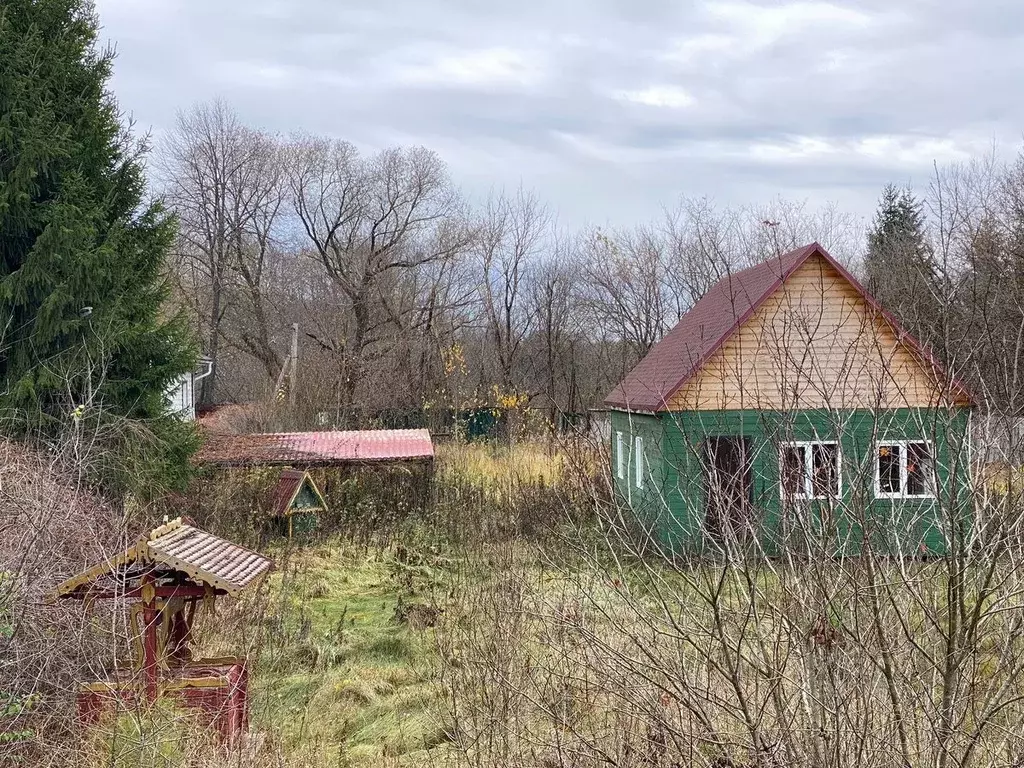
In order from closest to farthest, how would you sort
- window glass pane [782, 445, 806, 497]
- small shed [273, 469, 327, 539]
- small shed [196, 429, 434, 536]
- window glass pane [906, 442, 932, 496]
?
window glass pane [906, 442, 932, 496] < window glass pane [782, 445, 806, 497] < small shed [273, 469, 327, 539] < small shed [196, 429, 434, 536]

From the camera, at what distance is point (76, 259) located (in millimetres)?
11430

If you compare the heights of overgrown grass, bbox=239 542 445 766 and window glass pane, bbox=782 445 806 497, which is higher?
window glass pane, bbox=782 445 806 497

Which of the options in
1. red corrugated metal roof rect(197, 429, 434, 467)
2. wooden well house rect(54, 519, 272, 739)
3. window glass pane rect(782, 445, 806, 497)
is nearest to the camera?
window glass pane rect(782, 445, 806, 497)

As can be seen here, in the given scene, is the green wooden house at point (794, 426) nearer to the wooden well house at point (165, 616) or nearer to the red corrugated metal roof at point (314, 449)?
the wooden well house at point (165, 616)

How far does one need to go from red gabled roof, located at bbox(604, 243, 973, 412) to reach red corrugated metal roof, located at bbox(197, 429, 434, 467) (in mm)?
4199

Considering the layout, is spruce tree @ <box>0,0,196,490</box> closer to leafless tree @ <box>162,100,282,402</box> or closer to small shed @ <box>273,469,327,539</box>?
small shed @ <box>273,469,327,539</box>

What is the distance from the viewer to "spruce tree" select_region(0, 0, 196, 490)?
11.2 metres

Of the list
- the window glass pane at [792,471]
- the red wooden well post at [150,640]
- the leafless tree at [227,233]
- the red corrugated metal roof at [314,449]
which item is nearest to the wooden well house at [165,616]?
the red wooden well post at [150,640]

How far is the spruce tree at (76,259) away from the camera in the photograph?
11.2 m

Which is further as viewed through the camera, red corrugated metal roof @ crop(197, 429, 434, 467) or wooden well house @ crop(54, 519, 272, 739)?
red corrugated metal roof @ crop(197, 429, 434, 467)

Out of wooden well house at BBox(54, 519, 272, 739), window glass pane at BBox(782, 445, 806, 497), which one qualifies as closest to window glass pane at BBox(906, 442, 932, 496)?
window glass pane at BBox(782, 445, 806, 497)

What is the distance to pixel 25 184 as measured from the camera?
11.3 meters

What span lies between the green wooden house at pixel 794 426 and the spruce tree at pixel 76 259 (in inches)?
261

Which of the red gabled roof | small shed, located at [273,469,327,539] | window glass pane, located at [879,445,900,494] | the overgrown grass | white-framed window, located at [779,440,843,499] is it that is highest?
the red gabled roof
